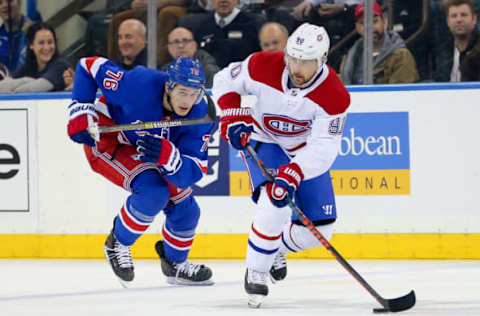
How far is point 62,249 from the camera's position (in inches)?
226

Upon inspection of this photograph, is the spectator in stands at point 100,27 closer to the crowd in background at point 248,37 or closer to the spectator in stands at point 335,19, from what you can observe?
the crowd in background at point 248,37

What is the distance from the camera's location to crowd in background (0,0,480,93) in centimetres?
554

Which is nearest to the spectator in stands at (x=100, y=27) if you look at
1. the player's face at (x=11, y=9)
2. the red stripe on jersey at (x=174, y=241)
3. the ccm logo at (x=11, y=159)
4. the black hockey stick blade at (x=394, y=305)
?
the player's face at (x=11, y=9)

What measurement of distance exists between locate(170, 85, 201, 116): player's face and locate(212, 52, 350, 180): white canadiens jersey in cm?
13

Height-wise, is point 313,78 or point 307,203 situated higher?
point 313,78

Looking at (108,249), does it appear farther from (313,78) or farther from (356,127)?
(356,127)

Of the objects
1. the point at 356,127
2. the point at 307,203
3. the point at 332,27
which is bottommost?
the point at 307,203

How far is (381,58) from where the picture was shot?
5641mm

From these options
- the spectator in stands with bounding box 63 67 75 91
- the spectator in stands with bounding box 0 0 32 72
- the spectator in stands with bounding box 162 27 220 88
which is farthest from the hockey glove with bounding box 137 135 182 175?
the spectator in stands with bounding box 0 0 32 72

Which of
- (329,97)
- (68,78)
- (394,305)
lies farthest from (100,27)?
(394,305)

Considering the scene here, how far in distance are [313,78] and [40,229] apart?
8.75 feet

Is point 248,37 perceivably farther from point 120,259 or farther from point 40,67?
point 120,259

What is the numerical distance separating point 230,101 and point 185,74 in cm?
24

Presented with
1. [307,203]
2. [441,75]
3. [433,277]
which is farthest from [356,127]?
[307,203]
